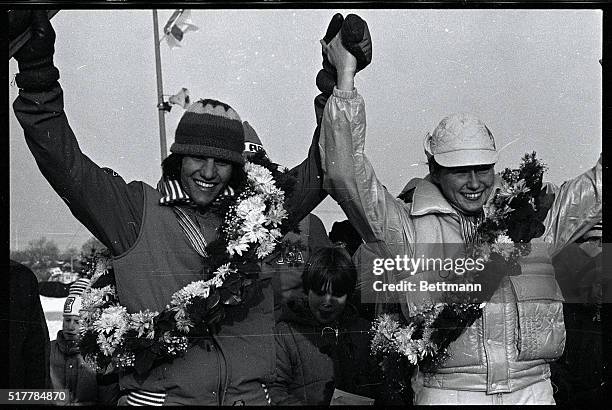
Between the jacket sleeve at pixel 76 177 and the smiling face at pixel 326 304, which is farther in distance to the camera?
the smiling face at pixel 326 304

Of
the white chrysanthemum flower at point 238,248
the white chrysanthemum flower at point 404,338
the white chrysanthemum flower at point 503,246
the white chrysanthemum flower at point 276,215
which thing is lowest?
the white chrysanthemum flower at point 404,338

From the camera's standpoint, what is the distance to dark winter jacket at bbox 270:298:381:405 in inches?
159

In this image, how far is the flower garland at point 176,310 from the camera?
13.0ft

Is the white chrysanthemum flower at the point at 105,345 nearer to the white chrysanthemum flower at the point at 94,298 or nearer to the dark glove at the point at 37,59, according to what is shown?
the white chrysanthemum flower at the point at 94,298

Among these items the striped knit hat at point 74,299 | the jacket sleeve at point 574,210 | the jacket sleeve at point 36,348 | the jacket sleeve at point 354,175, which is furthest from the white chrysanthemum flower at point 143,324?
the jacket sleeve at point 574,210

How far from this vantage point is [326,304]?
13.3ft

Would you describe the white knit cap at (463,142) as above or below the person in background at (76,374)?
above

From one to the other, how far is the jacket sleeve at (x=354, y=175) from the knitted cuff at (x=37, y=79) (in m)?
1.11

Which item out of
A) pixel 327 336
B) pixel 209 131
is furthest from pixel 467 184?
pixel 209 131

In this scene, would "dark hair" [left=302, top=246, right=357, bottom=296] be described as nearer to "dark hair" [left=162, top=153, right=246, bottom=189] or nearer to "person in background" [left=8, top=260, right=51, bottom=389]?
"dark hair" [left=162, top=153, right=246, bottom=189]

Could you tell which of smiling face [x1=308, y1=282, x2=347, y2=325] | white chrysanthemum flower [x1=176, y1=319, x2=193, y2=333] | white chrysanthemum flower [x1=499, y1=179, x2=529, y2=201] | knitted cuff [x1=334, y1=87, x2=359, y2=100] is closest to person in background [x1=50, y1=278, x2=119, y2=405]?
white chrysanthemum flower [x1=176, y1=319, x2=193, y2=333]

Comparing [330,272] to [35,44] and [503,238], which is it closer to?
[503,238]

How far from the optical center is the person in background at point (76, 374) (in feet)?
13.1

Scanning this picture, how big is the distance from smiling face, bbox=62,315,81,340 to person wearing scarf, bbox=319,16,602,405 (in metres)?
1.17
